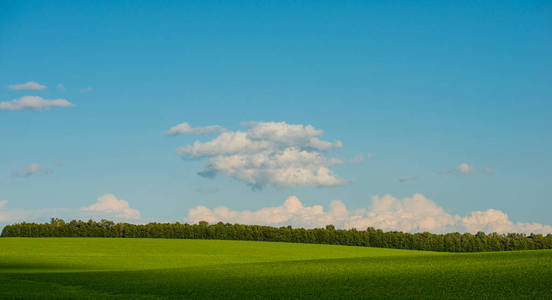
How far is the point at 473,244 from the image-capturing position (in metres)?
89.4

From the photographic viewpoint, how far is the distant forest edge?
88.1m

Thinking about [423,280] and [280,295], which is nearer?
[280,295]

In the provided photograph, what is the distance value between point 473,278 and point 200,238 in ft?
236

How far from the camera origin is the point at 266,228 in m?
91.5

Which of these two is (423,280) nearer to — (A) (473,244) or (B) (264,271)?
(B) (264,271)

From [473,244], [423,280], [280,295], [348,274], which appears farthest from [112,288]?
[473,244]

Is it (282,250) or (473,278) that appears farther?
(282,250)

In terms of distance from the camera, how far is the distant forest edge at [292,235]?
289ft

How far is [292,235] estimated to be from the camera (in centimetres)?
9031

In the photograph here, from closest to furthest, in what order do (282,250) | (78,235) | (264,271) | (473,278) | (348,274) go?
(473,278) < (348,274) < (264,271) < (282,250) < (78,235)

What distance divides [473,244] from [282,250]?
115 feet

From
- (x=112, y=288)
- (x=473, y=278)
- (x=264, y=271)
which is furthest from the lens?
(x=264, y=271)

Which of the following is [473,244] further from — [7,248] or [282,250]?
[7,248]

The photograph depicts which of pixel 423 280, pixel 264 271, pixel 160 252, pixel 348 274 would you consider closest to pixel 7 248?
pixel 160 252
